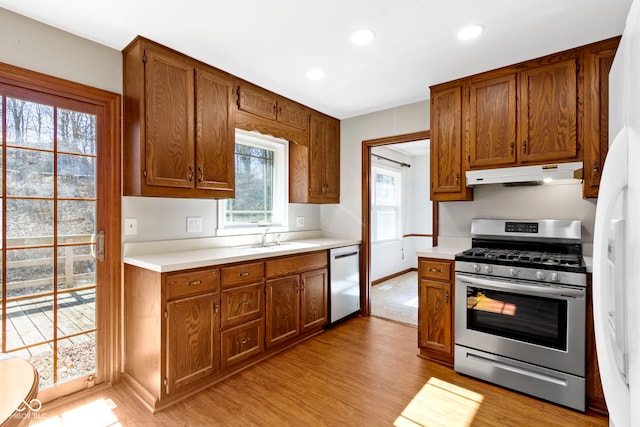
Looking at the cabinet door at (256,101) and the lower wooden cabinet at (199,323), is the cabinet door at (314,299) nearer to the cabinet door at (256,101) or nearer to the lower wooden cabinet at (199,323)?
the lower wooden cabinet at (199,323)

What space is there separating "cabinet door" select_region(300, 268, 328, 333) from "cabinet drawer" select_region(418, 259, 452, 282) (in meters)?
1.03

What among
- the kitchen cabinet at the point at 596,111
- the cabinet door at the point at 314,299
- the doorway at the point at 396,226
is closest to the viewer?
the kitchen cabinet at the point at 596,111

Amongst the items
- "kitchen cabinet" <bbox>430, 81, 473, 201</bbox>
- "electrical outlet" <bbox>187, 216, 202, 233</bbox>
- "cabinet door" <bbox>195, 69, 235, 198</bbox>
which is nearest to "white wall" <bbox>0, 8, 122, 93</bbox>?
"cabinet door" <bbox>195, 69, 235, 198</bbox>

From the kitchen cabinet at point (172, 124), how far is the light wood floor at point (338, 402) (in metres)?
1.42

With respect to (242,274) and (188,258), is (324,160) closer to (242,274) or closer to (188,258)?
(242,274)

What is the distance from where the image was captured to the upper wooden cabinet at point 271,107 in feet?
9.52

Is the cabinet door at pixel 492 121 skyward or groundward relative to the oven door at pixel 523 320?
skyward

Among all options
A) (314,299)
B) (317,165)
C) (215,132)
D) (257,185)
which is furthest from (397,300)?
(215,132)

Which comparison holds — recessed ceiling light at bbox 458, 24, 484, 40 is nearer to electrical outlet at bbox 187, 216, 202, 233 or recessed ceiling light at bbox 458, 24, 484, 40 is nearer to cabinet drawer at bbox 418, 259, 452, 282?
cabinet drawer at bbox 418, 259, 452, 282

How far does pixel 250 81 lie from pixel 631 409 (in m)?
3.04

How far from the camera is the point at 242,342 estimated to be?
2.52 meters

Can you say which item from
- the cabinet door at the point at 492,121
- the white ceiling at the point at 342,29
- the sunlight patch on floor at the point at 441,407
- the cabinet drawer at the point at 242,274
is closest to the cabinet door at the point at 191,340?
the cabinet drawer at the point at 242,274

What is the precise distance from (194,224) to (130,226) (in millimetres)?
514

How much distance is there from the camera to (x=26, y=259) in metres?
1.99
